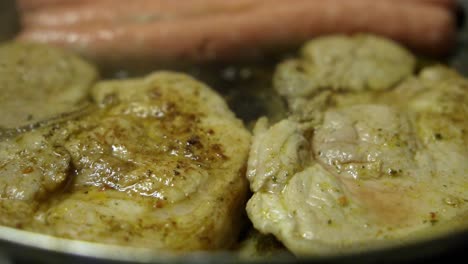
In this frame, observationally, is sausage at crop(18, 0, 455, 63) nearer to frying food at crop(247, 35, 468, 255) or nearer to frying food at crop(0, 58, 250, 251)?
frying food at crop(247, 35, 468, 255)

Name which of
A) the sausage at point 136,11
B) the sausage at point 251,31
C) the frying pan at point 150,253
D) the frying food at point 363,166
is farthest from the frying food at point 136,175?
the sausage at point 136,11

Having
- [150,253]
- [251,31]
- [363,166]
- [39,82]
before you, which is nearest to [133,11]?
[251,31]

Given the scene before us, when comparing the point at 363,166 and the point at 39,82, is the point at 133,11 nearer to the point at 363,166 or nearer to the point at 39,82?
the point at 39,82

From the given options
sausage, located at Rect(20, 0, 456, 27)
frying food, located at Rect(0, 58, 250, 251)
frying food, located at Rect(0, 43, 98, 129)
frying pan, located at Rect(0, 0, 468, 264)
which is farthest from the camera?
sausage, located at Rect(20, 0, 456, 27)

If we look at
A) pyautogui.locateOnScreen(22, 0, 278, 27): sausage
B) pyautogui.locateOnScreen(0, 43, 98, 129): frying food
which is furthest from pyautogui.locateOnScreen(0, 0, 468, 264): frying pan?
pyautogui.locateOnScreen(22, 0, 278, 27): sausage

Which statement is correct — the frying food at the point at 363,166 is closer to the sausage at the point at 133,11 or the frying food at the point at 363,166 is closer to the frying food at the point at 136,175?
the frying food at the point at 136,175

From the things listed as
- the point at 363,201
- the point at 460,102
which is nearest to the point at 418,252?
the point at 363,201
